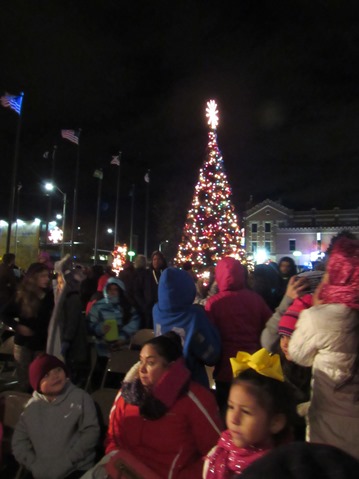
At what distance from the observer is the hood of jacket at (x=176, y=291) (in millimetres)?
3658

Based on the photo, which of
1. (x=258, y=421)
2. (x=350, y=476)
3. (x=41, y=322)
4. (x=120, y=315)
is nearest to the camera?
(x=350, y=476)

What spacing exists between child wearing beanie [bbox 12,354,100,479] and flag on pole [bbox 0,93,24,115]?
16.6 meters

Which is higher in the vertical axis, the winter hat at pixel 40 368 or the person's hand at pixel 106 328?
the person's hand at pixel 106 328

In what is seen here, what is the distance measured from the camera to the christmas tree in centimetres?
2878

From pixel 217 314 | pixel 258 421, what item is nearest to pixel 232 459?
pixel 258 421

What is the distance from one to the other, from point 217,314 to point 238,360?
1510 millimetres

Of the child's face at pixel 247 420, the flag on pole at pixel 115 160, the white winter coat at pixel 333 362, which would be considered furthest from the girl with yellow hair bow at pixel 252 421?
the flag on pole at pixel 115 160

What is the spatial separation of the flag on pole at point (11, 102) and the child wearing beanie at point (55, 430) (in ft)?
54.4

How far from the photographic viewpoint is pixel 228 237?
28828mm

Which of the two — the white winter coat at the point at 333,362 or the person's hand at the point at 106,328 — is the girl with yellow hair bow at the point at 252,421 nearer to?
the white winter coat at the point at 333,362

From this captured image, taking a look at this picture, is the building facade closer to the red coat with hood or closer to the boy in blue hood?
the boy in blue hood

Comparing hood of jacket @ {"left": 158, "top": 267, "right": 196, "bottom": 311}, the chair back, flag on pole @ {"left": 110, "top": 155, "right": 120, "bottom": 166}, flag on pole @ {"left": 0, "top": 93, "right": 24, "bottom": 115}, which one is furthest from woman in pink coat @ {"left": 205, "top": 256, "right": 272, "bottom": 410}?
flag on pole @ {"left": 110, "top": 155, "right": 120, "bottom": 166}

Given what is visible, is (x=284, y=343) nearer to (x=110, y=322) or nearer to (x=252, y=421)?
(x=252, y=421)

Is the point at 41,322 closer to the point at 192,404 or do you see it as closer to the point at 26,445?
the point at 26,445
